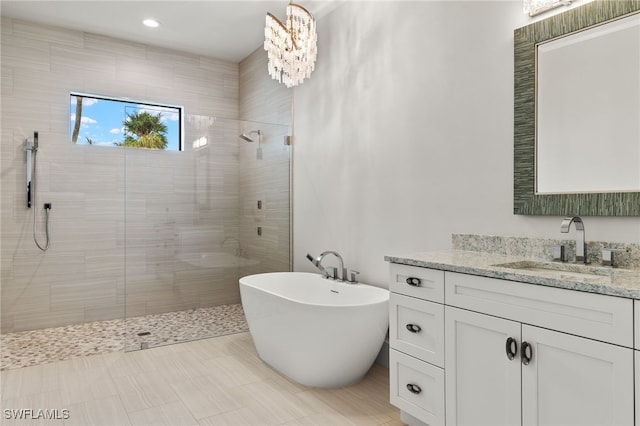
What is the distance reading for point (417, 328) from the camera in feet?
6.47

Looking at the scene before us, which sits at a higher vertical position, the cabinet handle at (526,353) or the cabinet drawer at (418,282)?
the cabinet drawer at (418,282)

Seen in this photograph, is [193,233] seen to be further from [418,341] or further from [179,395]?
[418,341]

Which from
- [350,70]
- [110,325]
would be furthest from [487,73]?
[110,325]

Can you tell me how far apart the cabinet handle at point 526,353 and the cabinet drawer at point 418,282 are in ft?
1.29

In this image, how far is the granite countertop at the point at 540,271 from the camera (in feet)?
4.40

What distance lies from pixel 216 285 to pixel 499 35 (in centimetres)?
284

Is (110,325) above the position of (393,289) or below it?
below

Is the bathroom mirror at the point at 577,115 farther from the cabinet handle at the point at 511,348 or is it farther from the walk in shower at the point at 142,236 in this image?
the walk in shower at the point at 142,236

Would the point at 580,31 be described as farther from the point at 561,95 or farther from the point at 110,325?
the point at 110,325

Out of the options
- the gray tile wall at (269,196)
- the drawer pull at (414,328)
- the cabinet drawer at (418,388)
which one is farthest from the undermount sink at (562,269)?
the gray tile wall at (269,196)

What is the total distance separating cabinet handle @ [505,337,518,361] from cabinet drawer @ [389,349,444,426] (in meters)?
0.36

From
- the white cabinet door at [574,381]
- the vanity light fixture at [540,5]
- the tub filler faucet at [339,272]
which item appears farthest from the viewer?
the tub filler faucet at [339,272]

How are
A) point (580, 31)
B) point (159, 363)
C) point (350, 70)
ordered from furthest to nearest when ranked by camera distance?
1. point (350, 70)
2. point (159, 363)
3. point (580, 31)

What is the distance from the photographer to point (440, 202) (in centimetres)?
249
